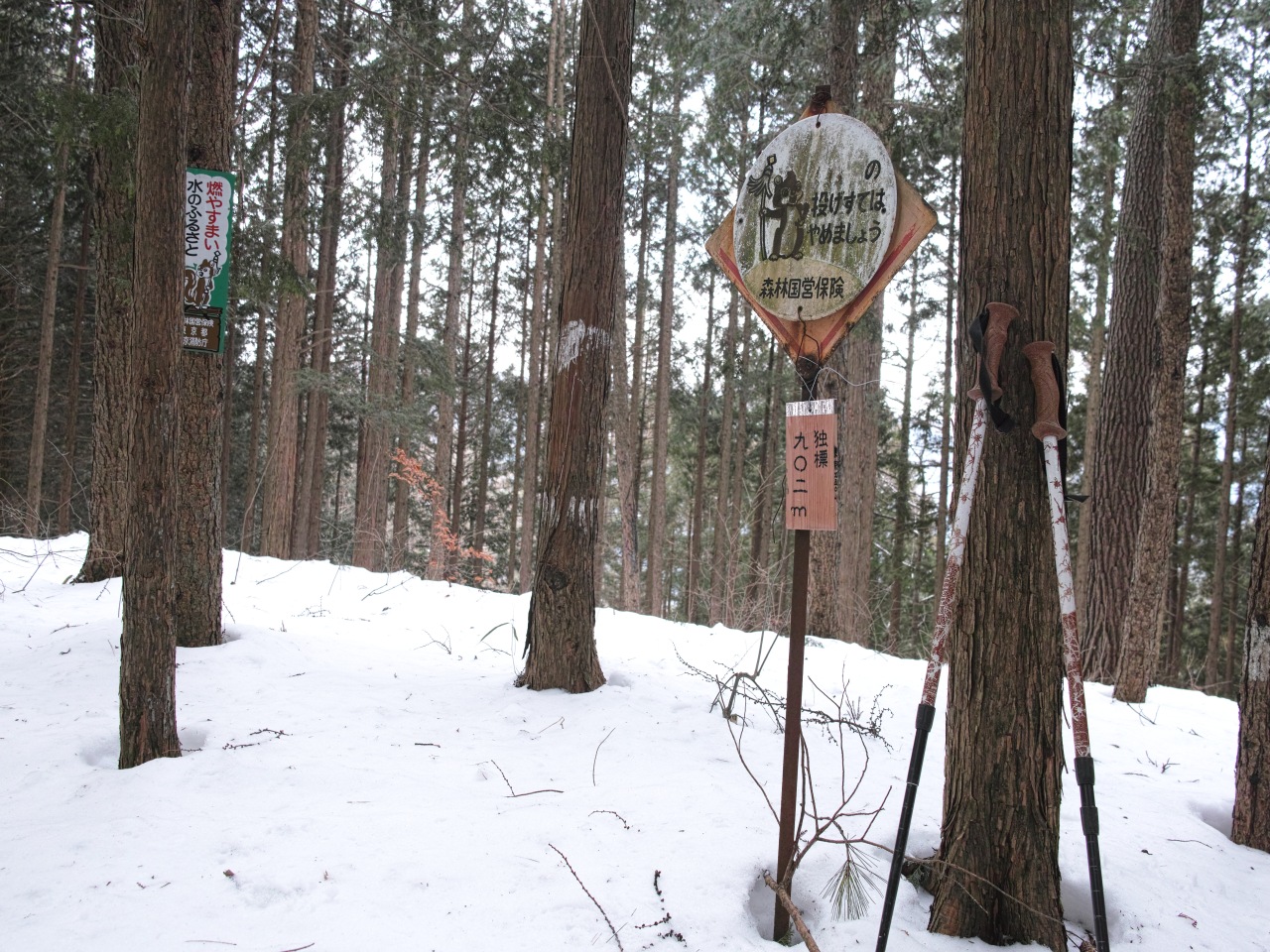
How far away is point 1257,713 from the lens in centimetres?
263

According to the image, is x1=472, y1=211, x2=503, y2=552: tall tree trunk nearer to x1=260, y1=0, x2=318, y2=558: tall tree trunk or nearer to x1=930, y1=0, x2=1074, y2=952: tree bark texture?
x1=260, y1=0, x2=318, y2=558: tall tree trunk

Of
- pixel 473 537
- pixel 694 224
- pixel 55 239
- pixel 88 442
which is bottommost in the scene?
pixel 473 537

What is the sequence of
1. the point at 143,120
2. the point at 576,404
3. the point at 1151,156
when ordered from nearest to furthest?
1. the point at 143,120
2. the point at 576,404
3. the point at 1151,156

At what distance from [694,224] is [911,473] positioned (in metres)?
9.34

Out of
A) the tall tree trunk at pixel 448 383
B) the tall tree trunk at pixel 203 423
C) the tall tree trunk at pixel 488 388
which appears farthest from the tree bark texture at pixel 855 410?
the tall tree trunk at pixel 488 388

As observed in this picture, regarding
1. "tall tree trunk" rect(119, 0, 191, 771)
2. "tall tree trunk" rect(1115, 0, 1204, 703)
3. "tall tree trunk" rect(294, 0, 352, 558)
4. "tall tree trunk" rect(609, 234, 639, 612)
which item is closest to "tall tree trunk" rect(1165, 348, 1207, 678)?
"tall tree trunk" rect(609, 234, 639, 612)

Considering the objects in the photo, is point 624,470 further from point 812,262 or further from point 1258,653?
point 812,262

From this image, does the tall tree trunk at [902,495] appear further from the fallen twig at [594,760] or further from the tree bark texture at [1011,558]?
the tree bark texture at [1011,558]

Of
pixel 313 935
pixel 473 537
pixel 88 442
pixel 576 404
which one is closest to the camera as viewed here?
pixel 313 935

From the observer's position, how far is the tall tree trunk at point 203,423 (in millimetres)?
3836

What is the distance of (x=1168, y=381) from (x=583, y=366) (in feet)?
12.7

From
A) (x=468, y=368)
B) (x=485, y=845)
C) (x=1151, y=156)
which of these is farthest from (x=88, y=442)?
(x=1151, y=156)

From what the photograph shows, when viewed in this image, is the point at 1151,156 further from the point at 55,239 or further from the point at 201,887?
the point at 55,239

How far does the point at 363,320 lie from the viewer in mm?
16375
